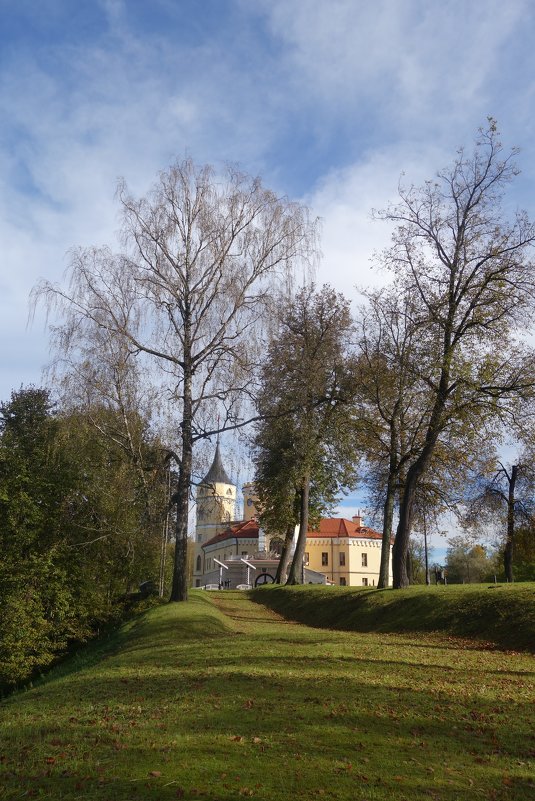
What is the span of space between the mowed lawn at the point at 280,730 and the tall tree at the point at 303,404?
40.8ft

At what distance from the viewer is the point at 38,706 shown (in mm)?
9711

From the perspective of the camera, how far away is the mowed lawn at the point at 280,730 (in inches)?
228

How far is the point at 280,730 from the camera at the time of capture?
289 inches

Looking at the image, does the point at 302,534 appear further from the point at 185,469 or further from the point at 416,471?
the point at 185,469

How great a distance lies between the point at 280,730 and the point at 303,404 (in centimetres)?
1854

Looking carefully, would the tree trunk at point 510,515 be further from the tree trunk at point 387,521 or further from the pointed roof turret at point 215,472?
the pointed roof turret at point 215,472

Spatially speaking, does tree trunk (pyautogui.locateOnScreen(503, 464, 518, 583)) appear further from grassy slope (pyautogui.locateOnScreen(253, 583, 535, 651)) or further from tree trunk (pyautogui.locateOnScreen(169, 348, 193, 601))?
tree trunk (pyautogui.locateOnScreen(169, 348, 193, 601))

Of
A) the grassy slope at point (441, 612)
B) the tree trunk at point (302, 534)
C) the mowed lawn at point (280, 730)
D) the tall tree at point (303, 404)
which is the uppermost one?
the tall tree at point (303, 404)

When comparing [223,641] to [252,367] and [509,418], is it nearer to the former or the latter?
[252,367]

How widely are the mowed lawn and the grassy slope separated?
9.80 feet

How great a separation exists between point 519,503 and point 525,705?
104 feet

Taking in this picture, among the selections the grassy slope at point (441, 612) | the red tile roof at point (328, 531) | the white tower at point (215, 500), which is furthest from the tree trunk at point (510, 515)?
the red tile roof at point (328, 531)

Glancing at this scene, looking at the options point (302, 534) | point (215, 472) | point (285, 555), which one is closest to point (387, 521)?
A: point (215, 472)

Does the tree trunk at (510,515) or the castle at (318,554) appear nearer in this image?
the tree trunk at (510,515)
